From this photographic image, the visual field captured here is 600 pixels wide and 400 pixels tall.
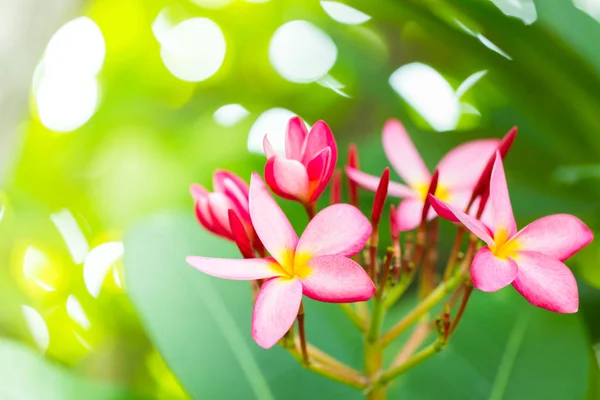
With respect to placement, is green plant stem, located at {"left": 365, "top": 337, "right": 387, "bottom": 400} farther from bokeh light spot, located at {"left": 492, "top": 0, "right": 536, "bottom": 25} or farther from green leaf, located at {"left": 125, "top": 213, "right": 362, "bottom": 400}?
bokeh light spot, located at {"left": 492, "top": 0, "right": 536, "bottom": 25}

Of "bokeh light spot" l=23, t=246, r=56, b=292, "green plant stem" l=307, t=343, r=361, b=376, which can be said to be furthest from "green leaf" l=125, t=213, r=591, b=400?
"bokeh light spot" l=23, t=246, r=56, b=292

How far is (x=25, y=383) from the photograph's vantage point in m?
0.56

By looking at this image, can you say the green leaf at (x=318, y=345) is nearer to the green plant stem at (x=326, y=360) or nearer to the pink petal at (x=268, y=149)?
the green plant stem at (x=326, y=360)

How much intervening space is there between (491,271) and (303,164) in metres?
0.13

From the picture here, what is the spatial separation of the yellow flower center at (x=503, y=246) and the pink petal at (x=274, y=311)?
12cm

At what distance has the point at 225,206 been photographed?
0.40m

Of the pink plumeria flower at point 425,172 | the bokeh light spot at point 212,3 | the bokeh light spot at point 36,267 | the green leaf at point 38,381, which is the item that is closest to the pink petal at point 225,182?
the pink plumeria flower at point 425,172

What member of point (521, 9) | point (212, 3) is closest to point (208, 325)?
point (521, 9)

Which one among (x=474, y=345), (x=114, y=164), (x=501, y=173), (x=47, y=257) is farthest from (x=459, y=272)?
(x=47, y=257)

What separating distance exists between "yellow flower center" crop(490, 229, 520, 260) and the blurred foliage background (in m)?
0.23

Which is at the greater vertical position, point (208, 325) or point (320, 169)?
point (320, 169)

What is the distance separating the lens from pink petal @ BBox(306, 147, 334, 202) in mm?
379

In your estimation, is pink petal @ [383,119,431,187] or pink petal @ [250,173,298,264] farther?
pink petal @ [383,119,431,187]

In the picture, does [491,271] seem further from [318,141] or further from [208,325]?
[208,325]
